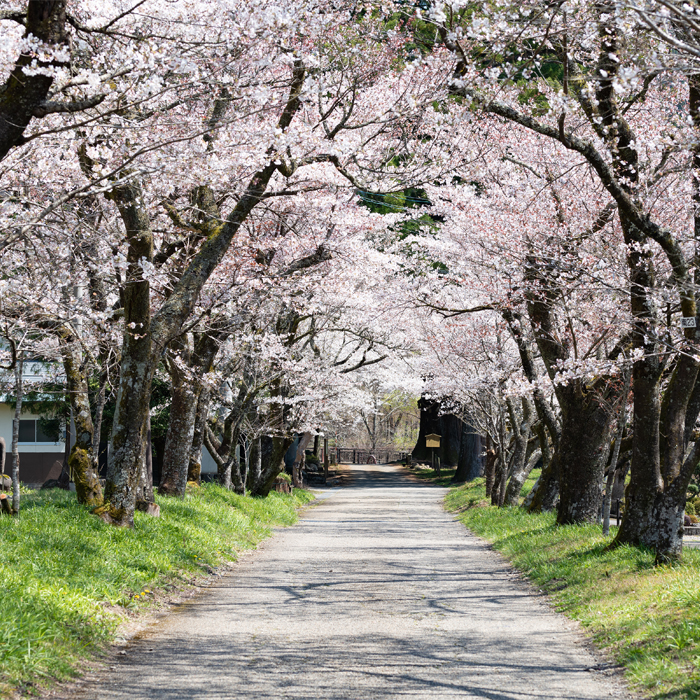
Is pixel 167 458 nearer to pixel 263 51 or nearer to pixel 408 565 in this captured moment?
pixel 408 565

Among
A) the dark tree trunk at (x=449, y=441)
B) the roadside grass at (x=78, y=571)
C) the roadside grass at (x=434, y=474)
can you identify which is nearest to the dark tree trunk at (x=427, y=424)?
the dark tree trunk at (x=449, y=441)

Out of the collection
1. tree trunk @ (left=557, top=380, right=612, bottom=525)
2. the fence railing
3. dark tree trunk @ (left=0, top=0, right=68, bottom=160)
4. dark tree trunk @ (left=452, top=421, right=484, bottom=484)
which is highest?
dark tree trunk @ (left=0, top=0, right=68, bottom=160)

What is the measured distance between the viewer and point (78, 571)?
7711 mm

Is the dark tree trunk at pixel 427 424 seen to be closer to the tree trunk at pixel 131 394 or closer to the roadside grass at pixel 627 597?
the roadside grass at pixel 627 597

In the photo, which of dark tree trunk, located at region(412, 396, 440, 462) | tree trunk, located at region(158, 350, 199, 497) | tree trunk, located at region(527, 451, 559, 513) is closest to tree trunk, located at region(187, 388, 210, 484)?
tree trunk, located at region(158, 350, 199, 497)

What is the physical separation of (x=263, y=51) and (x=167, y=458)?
8.10 metres

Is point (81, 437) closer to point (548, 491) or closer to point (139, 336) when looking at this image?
point (139, 336)

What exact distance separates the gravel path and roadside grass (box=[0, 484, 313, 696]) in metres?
0.38

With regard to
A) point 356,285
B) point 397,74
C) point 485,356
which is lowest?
point 485,356

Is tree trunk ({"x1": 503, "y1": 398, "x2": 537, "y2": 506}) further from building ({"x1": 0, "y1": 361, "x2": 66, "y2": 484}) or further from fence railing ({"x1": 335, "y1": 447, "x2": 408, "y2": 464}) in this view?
fence railing ({"x1": 335, "y1": 447, "x2": 408, "y2": 464})

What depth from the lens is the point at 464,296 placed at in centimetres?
2200

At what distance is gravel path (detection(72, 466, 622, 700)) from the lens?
527cm

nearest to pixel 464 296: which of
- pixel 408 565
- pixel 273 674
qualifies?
pixel 408 565

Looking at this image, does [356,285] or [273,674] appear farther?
[356,285]
